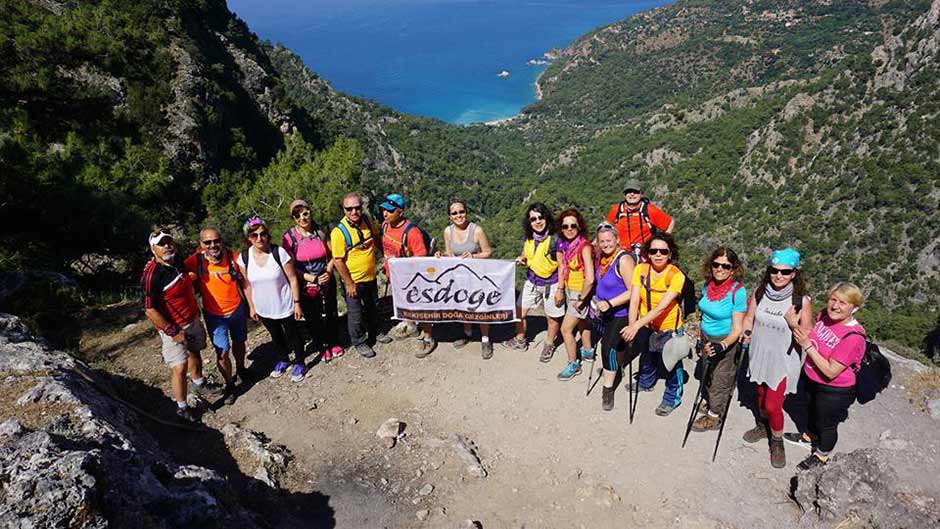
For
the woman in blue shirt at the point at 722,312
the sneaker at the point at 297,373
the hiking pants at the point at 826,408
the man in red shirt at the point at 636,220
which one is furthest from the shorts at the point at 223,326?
the hiking pants at the point at 826,408

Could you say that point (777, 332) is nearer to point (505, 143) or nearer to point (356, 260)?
point (356, 260)

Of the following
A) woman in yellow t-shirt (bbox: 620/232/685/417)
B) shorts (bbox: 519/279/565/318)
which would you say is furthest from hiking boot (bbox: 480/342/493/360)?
woman in yellow t-shirt (bbox: 620/232/685/417)

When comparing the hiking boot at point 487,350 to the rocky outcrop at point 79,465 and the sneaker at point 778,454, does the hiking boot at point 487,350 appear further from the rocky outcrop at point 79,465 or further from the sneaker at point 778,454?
the rocky outcrop at point 79,465

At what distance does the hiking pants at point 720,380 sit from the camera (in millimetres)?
5320

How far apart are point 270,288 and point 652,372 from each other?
4886 millimetres

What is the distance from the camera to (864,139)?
174 feet

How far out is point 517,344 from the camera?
7.47 m

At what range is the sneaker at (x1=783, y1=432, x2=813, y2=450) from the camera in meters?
5.39

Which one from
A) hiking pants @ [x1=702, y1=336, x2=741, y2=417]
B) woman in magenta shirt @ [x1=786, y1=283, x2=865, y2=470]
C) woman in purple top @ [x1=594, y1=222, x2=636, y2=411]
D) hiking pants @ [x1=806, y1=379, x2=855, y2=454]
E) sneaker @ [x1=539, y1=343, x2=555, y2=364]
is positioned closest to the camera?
woman in magenta shirt @ [x1=786, y1=283, x2=865, y2=470]

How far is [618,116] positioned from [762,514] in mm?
136618

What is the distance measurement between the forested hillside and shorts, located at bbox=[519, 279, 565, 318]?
25.6 feet

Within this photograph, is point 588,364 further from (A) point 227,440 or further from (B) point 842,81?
(B) point 842,81

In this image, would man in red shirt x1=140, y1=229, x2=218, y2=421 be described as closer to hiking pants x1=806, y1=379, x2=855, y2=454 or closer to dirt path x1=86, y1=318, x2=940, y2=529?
dirt path x1=86, y1=318, x2=940, y2=529

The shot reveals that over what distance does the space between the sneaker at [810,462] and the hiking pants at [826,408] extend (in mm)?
165
